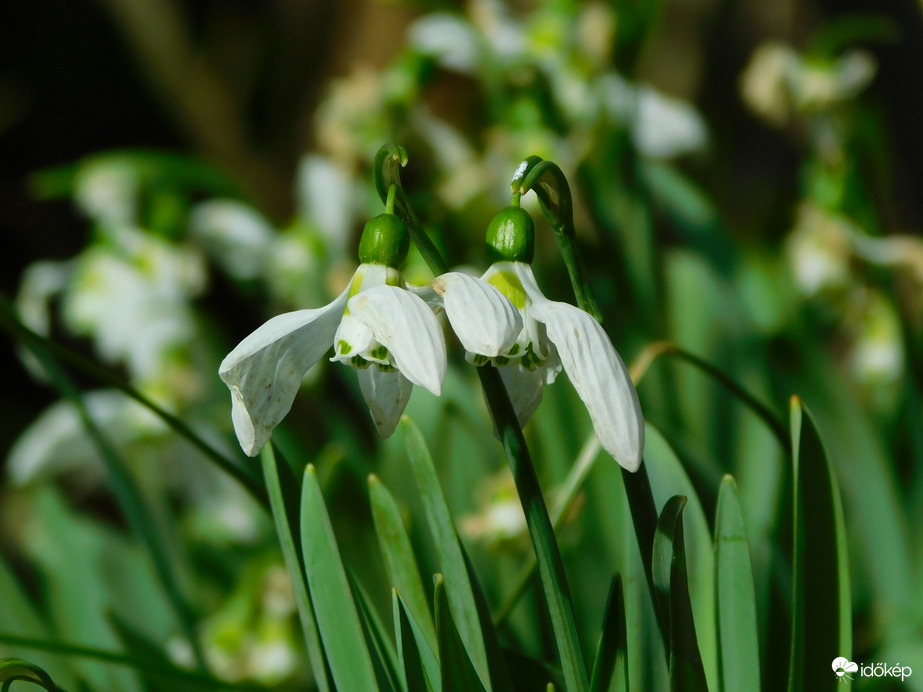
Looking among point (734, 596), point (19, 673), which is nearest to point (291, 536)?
point (19, 673)

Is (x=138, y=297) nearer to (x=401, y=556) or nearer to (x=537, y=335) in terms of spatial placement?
(x=401, y=556)

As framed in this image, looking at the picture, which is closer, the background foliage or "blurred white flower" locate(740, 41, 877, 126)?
the background foliage

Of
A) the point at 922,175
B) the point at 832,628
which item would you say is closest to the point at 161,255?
the point at 832,628

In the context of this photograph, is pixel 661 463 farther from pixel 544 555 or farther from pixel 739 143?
pixel 739 143

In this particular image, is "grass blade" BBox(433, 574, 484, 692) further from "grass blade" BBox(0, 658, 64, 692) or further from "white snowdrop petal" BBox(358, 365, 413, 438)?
"grass blade" BBox(0, 658, 64, 692)

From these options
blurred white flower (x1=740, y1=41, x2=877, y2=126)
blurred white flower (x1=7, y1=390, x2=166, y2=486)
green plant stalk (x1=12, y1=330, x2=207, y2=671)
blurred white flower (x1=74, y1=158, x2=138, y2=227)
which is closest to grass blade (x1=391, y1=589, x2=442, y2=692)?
green plant stalk (x1=12, y1=330, x2=207, y2=671)

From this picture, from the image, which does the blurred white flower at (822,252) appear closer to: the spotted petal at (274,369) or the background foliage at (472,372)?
the background foliage at (472,372)

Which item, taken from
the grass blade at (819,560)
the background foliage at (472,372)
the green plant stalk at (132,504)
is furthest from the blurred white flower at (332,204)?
the grass blade at (819,560)
